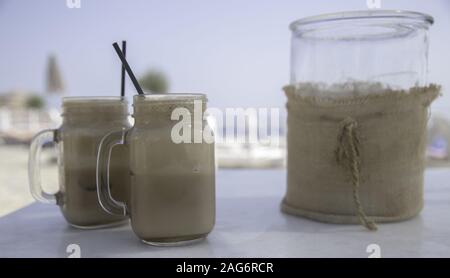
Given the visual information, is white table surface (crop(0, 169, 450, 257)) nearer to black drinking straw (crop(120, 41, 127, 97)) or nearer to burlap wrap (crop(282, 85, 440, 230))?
burlap wrap (crop(282, 85, 440, 230))

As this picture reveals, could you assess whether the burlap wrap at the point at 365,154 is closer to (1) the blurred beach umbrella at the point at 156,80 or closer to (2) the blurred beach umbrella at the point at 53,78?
(2) the blurred beach umbrella at the point at 53,78

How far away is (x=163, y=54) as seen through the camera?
21.0 feet

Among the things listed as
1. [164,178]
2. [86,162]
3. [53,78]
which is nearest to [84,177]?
[86,162]

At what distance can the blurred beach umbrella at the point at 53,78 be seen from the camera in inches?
296

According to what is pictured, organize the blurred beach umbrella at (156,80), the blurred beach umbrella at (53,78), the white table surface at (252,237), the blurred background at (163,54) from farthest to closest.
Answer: the blurred beach umbrella at (156,80) → the blurred beach umbrella at (53,78) → the blurred background at (163,54) → the white table surface at (252,237)

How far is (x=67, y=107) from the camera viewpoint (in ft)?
1.95

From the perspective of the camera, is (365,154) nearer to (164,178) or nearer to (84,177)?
(164,178)

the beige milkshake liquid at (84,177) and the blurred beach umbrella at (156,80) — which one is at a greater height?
the blurred beach umbrella at (156,80)

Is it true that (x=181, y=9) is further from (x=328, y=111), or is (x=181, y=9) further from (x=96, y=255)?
(x=96, y=255)

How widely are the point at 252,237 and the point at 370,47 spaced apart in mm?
331

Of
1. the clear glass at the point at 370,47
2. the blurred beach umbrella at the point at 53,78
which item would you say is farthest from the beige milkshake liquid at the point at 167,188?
the blurred beach umbrella at the point at 53,78

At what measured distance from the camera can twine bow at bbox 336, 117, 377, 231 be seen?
59 centimetres

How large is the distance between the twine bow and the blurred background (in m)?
0.15

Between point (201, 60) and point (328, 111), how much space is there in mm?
3643
